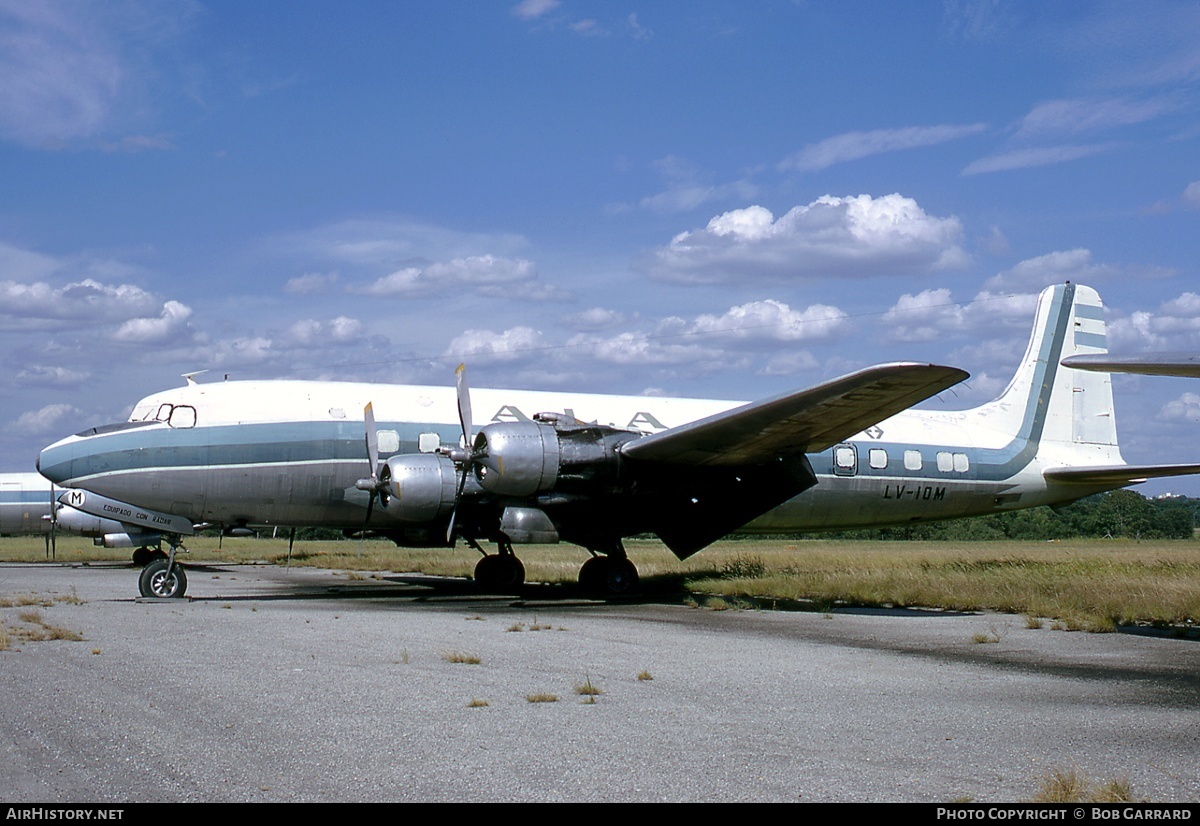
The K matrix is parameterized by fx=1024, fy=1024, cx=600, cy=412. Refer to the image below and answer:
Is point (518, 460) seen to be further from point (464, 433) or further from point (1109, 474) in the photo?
point (1109, 474)

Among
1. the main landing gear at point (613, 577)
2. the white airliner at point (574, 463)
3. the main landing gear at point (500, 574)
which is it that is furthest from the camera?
the main landing gear at point (500, 574)

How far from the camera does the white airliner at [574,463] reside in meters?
15.1

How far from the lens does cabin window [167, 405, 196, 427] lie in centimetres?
1717

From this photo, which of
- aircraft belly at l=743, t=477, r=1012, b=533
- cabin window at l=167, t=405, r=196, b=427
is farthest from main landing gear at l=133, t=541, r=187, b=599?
aircraft belly at l=743, t=477, r=1012, b=533

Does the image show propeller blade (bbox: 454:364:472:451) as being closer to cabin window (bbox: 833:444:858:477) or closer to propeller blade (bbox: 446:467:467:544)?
propeller blade (bbox: 446:467:467:544)

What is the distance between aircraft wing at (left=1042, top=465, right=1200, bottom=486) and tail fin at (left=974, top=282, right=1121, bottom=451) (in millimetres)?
814

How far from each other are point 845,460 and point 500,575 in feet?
22.7

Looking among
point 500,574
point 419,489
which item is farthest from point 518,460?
point 500,574

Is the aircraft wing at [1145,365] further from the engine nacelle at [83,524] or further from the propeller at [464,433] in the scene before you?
the engine nacelle at [83,524]

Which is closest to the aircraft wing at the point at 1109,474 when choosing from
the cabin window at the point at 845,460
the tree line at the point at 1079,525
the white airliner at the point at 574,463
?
the white airliner at the point at 574,463

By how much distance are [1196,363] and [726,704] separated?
4.43m

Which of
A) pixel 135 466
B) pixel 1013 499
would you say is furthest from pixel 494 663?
pixel 1013 499

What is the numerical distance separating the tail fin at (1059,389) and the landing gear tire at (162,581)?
52.3ft
